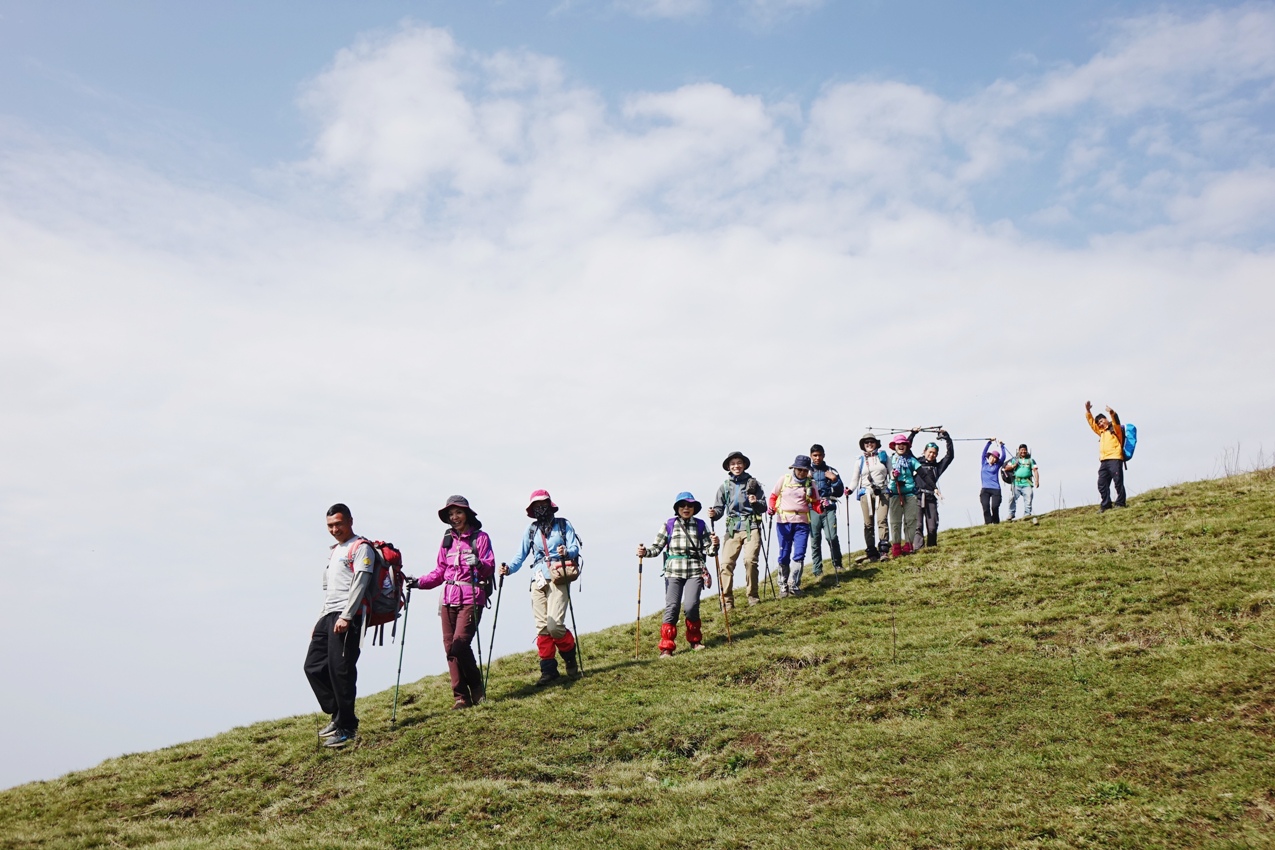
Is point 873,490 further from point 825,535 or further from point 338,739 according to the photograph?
point 338,739

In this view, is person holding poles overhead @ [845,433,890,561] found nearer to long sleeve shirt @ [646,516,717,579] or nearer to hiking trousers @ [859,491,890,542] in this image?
hiking trousers @ [859,491,890,542]

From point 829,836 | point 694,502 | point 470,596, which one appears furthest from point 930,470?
point 829,836

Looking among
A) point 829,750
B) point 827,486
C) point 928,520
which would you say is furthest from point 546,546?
point 928,520

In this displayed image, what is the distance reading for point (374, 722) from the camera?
48.2 ft

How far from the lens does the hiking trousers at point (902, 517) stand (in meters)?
23.2

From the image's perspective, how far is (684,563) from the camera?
16.8 metres

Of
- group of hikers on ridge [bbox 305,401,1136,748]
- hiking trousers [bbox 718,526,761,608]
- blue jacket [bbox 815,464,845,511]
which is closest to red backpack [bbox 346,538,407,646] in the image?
group of hikers on ridge [bbox 305,401,1136,748]

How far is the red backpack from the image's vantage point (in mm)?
13172

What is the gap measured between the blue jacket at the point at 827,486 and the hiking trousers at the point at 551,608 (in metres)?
9.07

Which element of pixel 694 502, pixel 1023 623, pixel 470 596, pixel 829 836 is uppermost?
pixel 694 502

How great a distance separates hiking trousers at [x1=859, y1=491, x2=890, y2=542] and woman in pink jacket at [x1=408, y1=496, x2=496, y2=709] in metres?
12.1

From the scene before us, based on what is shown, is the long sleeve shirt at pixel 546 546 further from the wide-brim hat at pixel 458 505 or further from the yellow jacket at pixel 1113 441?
the yellow jacket at pixel 1113 441

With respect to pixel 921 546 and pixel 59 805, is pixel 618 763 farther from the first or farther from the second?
pixel 921 546

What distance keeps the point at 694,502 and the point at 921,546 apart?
9225 mm
